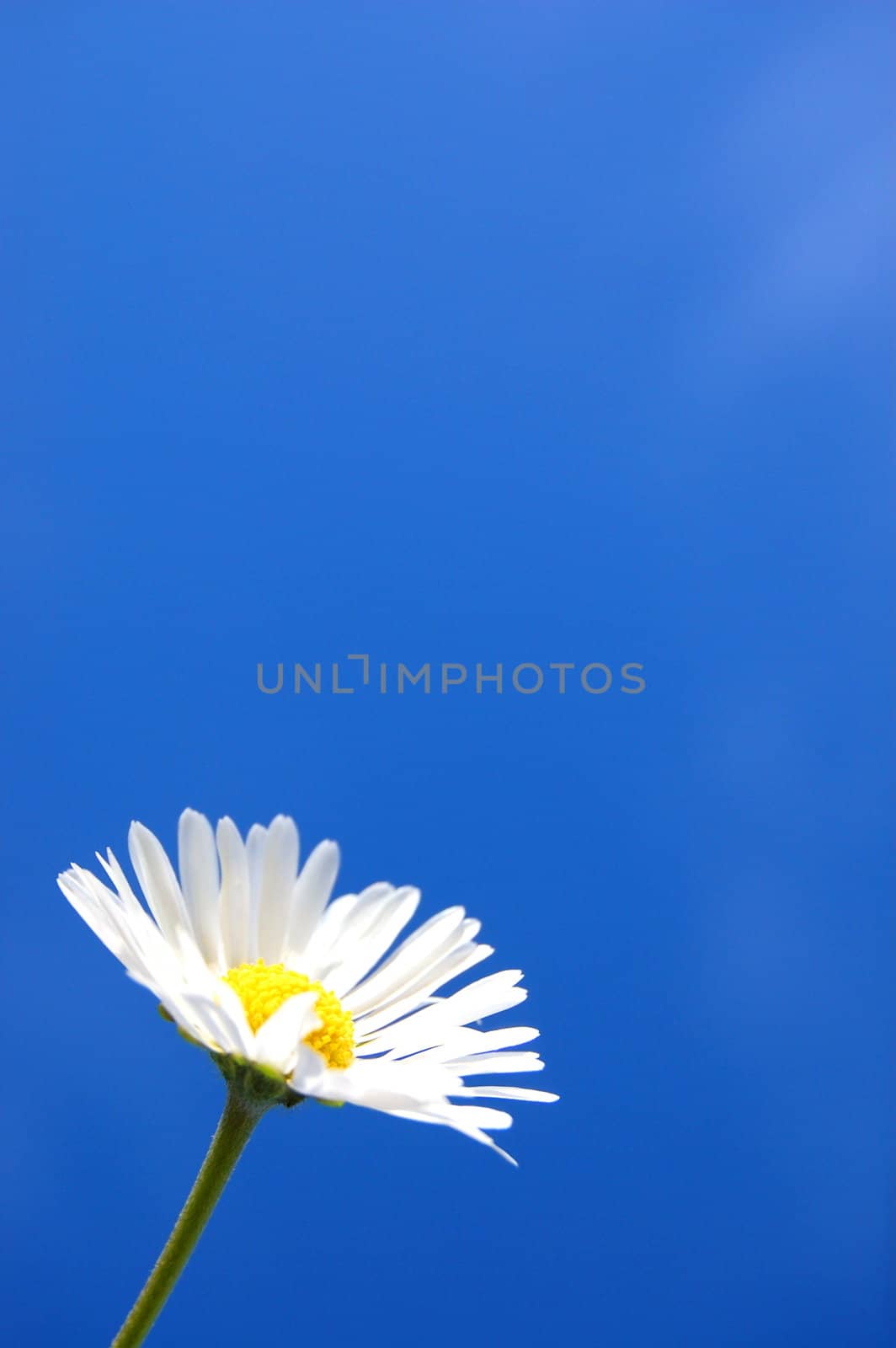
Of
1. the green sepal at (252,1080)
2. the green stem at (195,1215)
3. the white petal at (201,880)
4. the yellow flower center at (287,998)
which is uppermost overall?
the white petal at (201,880)

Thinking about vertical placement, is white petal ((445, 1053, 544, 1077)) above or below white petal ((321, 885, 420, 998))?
below

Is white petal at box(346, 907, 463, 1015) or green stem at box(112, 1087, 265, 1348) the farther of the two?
white petal at box(346, 907, 463, 1015)

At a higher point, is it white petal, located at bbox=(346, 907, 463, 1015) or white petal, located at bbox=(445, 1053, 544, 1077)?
white petal, located at bbox=(346, 907, 463, 1015)

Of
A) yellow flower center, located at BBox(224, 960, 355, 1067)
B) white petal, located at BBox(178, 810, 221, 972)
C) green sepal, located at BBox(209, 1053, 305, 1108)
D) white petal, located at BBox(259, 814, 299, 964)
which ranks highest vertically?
white petal, located at BBox(259, 814, 299, 964)

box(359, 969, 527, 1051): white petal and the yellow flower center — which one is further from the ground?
box(359, 969, 527, 1051): white petal

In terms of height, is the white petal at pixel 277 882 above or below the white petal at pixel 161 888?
above
